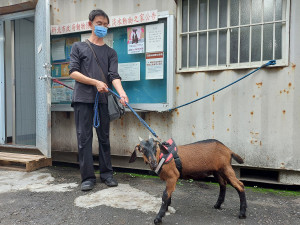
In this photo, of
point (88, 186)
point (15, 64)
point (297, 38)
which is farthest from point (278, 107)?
point (15, 64)

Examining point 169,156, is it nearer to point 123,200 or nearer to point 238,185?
point 238,185

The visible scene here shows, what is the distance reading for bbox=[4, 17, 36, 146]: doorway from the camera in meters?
5.33

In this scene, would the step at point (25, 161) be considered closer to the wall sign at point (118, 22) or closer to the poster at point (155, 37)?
the wall sign at point (118, 22)

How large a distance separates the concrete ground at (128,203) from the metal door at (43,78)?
75 centimetres

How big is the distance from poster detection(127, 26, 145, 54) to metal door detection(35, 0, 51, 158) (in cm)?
129

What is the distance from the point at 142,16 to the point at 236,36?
1.43 metres

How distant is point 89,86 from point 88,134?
2.10 feet

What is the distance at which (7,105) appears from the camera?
18.1 feet

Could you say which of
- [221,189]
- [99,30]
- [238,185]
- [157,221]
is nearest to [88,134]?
[99,30]

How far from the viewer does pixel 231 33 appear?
134 inches

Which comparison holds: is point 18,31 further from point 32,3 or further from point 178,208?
point 178,208

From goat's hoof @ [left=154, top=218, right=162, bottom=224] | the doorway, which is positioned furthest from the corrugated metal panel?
goat's hoof @ [left=154, top=218, right=162, bottom=224]

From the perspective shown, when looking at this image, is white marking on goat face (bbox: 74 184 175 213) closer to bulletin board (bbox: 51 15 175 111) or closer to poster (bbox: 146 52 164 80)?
bulletin board (bbox: 51 15 175 111)

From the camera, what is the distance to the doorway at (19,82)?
5332 millimetres
